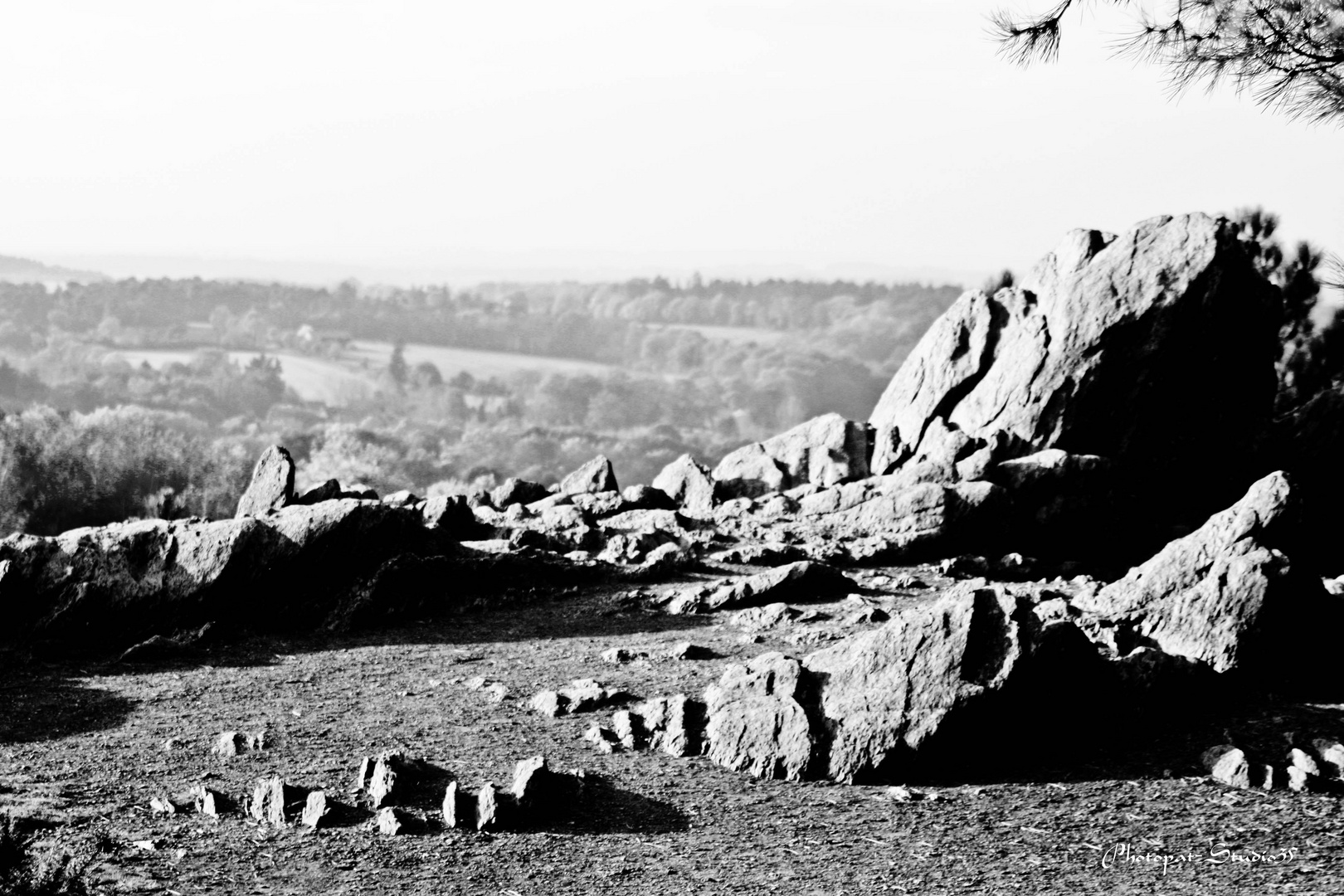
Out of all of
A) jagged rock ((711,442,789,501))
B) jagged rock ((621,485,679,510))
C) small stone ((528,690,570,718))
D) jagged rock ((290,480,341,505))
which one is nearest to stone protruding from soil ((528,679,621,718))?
small stone ((528,690,570,718))

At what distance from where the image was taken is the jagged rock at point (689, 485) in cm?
1622

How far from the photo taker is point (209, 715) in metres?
8.93

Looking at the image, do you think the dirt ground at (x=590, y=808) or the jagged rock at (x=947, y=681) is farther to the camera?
the jagged rock at (x=947, y=681)

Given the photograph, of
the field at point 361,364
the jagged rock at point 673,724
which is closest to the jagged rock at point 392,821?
the jagged rock at point 673,724

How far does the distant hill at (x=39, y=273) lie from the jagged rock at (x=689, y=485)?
9134 centimetres

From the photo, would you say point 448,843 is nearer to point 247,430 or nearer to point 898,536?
point 898,536

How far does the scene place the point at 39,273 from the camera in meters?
102

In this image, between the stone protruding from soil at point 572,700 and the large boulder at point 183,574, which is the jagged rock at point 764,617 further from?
the large boulder at point 183,574

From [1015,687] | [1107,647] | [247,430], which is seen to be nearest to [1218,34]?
[1107,647]

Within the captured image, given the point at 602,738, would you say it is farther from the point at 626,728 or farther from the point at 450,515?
the point at 450,515

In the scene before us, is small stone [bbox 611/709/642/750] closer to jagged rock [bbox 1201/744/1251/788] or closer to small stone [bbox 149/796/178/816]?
small stone [bbox 149/796/178/816]

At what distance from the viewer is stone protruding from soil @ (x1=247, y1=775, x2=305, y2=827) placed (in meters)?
7.03

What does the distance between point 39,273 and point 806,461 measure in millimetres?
102071

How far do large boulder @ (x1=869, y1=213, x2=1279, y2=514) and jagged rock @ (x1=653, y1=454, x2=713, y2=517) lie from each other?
2199mm
